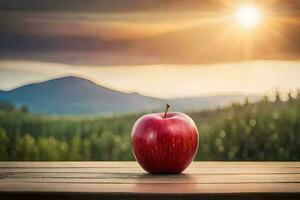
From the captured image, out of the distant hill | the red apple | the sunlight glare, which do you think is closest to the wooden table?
the red apple

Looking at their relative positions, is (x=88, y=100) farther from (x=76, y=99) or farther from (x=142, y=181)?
(x=142, y=181)

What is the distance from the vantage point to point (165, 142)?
185 centimetres

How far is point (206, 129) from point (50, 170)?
129cm

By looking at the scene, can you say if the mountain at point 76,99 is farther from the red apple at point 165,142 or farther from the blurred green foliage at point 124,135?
the red apple at point 165,142

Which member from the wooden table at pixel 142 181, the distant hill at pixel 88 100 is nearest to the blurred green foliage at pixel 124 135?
the distant hill at pixel 88 100

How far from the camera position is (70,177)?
1808 millimetres

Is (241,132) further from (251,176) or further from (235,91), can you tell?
(251,176)

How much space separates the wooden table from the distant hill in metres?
0.93

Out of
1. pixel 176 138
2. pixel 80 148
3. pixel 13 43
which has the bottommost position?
pixel 80 148

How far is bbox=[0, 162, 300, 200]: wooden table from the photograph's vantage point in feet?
4.82

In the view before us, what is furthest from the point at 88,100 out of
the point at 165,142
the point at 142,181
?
the point at 142,181

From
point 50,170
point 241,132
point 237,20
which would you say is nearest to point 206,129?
point 241,132

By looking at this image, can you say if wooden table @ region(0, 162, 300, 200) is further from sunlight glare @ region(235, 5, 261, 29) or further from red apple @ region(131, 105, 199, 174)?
sunlight glare @ region(235, 5, 261, 29)

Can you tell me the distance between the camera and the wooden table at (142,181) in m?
1.47
